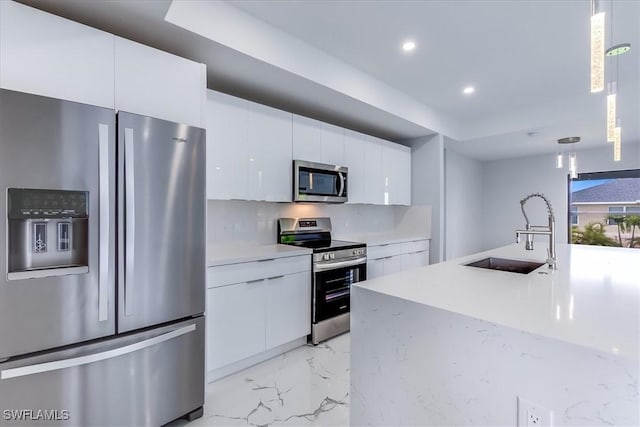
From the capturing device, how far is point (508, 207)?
20.6ft

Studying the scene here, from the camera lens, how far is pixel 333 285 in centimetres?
307

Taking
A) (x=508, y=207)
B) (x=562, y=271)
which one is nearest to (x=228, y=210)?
(x=562, y=271)

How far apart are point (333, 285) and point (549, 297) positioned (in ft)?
6.58

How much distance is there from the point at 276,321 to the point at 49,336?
1554mm

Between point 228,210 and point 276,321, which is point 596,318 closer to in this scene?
point 276,321

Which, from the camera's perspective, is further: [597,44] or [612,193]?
[612,193]

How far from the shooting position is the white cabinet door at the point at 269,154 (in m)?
2.70

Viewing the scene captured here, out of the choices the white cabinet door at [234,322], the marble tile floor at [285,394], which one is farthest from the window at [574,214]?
the white cabinet door at [234,322]

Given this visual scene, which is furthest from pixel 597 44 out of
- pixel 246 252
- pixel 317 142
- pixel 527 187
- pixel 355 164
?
pixel 527 187

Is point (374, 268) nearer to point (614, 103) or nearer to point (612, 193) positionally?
point (614, 103)

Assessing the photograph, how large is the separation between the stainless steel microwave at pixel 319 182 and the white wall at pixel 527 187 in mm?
4527

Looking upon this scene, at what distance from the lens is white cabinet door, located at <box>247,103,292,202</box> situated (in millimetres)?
2699

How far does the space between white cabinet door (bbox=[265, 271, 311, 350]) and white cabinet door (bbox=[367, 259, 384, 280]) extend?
3.06ft

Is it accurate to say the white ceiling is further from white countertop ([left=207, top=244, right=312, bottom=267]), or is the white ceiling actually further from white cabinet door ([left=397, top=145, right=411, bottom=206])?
white countertop ([left=207, top=244, right=312, bottom=267])
